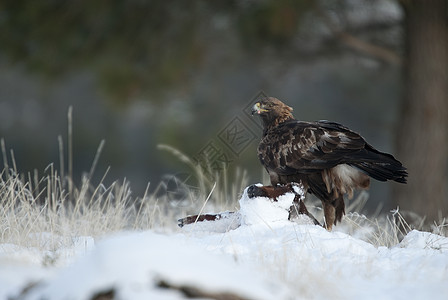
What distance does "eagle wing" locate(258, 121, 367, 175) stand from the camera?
15.1 feet

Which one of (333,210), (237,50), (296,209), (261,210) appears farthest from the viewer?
(237,50)

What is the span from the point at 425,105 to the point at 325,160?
3.96 metres

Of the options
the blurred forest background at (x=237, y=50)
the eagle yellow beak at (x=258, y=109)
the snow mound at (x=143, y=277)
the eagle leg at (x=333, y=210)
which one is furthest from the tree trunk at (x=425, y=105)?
the snow mound at (x=143, y=277)

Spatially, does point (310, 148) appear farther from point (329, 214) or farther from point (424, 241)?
point (424, 241)

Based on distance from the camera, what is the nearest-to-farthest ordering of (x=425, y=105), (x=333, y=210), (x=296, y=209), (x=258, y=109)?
1. (x=296, y=209)
2. (x=333, y=210)
3. (x=258, y=109)
4. (x=425, y=105)

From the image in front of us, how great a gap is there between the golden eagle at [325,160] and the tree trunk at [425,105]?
3.55m

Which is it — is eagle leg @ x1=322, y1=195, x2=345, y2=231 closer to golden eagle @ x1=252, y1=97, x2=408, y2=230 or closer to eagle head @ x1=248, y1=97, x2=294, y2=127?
golden eagle @ x1=252, y1=97, x2=408, y2=230

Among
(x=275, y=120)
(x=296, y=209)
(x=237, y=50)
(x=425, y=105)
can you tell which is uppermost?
(x=237, y=50)

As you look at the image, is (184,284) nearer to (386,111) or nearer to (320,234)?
(320,234)

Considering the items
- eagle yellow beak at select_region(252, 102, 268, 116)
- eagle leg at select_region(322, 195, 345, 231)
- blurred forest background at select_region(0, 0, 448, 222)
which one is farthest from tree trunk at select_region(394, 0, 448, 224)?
eagle yellow beak at select_region(252, 102, 268, 116)

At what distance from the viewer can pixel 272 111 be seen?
16.9 ft

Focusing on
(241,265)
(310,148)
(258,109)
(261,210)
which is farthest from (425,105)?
(241,265)

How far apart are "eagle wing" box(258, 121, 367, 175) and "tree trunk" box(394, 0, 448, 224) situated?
12.2 feet

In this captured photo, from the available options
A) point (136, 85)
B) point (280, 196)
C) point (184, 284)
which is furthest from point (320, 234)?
point (136, 85)
